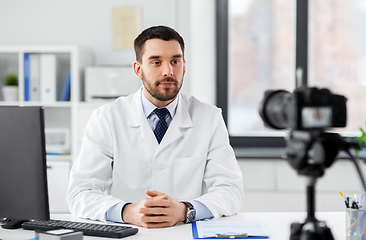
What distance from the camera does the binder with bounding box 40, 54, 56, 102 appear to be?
285 centimetres

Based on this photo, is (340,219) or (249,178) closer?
(340,219)

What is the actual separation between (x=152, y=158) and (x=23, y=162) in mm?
673

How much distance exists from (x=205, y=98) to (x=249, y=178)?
2.18 ft

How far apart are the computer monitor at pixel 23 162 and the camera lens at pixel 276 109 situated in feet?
1.77

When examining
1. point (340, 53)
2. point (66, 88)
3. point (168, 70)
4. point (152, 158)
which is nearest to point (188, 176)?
point (152, 158)

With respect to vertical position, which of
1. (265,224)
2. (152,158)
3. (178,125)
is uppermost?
(178,125)

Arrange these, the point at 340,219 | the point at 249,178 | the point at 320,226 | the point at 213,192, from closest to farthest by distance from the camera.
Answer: the point at 320,226, the point at 340,219, the point at 213,192, the point at 249,178

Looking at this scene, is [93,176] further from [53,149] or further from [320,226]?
Result: [53,149]

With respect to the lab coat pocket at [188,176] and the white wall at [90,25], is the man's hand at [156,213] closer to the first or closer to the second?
the lab coat pocket at [188,176]

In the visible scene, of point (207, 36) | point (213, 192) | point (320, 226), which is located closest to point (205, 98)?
point (207, 36)

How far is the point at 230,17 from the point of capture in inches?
126

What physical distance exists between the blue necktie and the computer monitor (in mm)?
702

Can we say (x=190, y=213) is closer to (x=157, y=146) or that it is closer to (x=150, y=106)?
(x=157, y=146)

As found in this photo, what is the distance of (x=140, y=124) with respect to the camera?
170 centimetres
